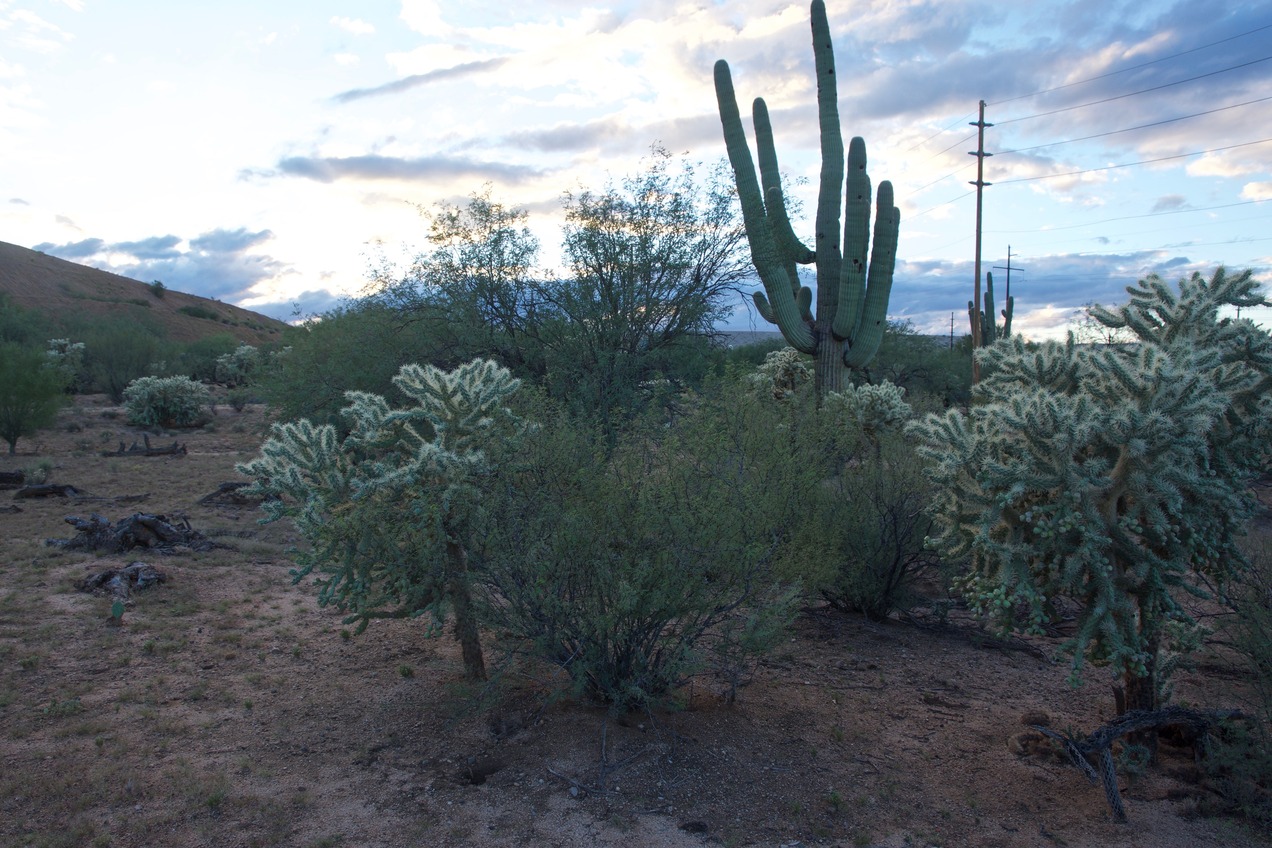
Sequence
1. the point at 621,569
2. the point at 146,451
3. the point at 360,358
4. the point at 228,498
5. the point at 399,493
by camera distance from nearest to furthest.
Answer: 1. the point at 621,569
2. the point at 399,493
3. the point at 228,498
4. the point at 360,358
5. the point at 146,451

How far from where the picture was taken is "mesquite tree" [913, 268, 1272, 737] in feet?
17.4

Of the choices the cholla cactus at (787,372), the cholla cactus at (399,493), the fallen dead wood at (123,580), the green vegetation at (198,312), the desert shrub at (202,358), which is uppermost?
the green vegetation at (198,312)

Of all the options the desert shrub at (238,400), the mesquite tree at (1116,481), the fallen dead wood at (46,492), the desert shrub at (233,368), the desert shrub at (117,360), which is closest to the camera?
the mesquite tree at (1116,481)

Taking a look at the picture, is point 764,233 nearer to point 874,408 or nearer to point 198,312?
point 874,408

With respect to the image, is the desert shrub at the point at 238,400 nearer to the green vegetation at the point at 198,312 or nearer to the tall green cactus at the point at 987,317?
the tall green cactus at the point at 987,317

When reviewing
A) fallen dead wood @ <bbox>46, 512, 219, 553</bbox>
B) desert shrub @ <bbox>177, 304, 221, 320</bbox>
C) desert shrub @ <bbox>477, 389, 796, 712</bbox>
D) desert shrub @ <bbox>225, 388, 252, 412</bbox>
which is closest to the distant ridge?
desert shrub @ <bbox>177, 304, 221, 320</bbox>

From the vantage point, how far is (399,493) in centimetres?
618

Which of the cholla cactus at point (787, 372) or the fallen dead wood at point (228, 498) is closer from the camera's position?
the fallen dead wood at point (228, 498)

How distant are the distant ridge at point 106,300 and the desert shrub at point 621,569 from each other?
2128 inches

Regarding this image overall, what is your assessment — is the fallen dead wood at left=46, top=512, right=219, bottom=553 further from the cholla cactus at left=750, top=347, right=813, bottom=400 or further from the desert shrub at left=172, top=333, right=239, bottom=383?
the desert shrub at left=172, top=333, right=239, bottom=383

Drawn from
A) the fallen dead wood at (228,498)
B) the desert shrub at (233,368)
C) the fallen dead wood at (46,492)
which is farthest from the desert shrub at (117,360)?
the fallen dead wood at (228,498)

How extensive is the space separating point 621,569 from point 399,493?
165 cm

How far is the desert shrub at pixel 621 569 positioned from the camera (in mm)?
5676

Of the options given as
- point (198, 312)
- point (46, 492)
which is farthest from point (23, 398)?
point (198, 312)
